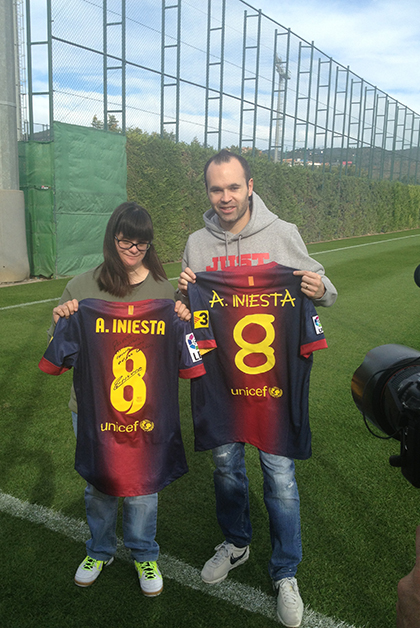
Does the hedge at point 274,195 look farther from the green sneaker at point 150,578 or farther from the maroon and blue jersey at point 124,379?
the green sneaker at point 150,578

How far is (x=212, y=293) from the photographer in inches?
107

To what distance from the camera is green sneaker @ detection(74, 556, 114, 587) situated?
269 centimetres

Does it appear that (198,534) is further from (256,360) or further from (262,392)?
(256,360)

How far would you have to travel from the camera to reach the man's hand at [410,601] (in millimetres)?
1146

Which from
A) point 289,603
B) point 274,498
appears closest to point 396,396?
point 274,498

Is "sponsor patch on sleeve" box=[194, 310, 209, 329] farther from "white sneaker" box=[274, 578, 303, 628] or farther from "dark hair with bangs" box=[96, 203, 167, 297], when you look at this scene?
"white sneaker" box=[274, 578, 303, 628]

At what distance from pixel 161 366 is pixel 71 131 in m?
11.1

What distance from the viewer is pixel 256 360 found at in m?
2.62

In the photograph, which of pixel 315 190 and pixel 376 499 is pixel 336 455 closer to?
pixel 376 499

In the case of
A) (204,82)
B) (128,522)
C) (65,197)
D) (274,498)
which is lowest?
(128,522)

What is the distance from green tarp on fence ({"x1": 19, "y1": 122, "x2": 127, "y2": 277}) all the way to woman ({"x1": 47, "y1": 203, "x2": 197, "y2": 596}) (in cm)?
1020

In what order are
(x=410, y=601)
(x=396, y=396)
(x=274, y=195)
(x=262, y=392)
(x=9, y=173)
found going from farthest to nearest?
(x=274, y=195), (x=9, y=173), (x=262, y=392), (x=396, y=396), (x=410, y=601)

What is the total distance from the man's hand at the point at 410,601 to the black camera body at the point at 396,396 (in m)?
0.20

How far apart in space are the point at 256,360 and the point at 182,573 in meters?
1.17
